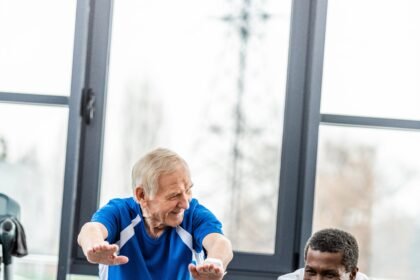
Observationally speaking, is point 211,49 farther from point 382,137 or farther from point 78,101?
point 382,137

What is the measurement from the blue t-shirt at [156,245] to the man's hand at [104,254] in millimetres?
200

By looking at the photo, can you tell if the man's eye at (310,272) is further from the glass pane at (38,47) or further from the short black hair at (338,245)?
the glass pane at (38,47)

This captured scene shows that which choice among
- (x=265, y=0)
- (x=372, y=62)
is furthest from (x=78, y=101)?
(x=372, y=62)

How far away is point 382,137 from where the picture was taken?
128 inches

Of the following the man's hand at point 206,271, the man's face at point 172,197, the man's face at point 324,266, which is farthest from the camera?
the man's face at point 324,266

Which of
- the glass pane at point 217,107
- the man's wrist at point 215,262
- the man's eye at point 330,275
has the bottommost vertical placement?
the man's eye at point 330,275

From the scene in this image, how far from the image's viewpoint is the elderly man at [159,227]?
2.18 m

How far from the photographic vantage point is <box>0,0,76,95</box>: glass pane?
10.7 feet

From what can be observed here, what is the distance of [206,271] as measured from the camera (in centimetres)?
197

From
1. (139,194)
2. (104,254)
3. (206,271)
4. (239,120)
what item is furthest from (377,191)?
(104,254)

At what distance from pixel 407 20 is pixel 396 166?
0.63 metres

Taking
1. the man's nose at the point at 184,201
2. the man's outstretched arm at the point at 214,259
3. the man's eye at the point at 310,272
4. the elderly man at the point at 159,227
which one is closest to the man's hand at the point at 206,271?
the man's outstretched arm at the point at 214,259

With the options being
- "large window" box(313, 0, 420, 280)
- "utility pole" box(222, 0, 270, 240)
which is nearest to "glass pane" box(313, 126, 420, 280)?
"large window" box(313, 0, 420, 280)

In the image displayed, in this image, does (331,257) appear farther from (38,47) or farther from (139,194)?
(38,47)
